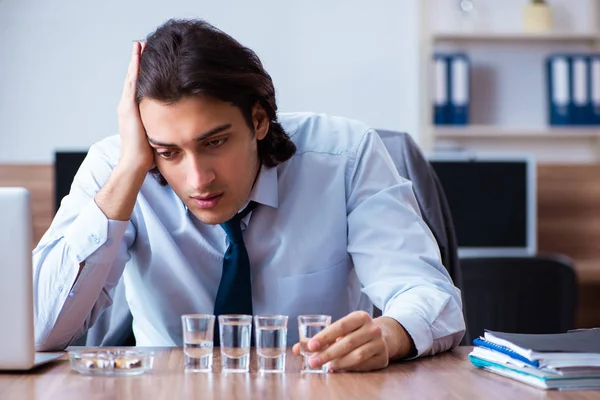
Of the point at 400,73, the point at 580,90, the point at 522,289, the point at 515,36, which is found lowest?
the point at 522,289

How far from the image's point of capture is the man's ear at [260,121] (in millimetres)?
1710

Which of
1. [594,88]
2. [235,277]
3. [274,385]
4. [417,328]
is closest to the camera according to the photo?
[274,385]

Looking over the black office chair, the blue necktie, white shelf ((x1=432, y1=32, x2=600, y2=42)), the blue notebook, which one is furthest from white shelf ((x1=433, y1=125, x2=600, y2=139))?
the blue notebook

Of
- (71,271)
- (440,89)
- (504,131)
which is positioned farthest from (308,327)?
(504,131)

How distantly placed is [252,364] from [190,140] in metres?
0.42

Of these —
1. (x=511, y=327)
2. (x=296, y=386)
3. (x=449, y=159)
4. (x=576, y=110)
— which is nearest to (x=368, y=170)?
(x=296, y=386)

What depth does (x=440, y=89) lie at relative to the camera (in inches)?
161

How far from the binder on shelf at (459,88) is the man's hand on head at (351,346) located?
288 centimetres

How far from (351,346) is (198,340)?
8.4 inches

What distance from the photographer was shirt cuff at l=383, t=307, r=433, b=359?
1386 mm

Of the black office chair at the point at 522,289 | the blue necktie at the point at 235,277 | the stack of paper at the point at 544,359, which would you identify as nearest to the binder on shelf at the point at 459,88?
the black office chair at the point at 522,289

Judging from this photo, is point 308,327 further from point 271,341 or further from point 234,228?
point 234,228

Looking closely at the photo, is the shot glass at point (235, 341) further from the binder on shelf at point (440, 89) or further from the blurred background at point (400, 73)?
the binder on shelf at point (440, 89)

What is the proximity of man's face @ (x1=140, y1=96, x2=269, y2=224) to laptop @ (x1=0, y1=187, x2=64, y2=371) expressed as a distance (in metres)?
0.37
